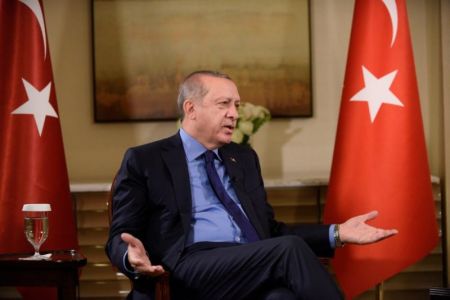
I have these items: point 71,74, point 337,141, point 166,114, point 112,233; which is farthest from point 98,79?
point 112,233

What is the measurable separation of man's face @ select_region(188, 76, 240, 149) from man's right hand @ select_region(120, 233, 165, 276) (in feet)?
2.28

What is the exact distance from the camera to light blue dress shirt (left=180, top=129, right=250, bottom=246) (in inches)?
105

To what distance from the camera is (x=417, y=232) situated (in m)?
3.46

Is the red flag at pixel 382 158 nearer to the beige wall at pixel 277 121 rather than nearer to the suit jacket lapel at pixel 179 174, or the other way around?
the beige wall at pixel 277 121

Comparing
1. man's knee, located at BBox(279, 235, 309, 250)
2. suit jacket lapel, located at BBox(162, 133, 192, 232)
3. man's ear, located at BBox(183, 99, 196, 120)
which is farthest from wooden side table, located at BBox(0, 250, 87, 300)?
man's knee, located at BBox(279, 235, 309, 250)

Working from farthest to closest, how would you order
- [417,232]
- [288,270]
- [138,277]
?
[417,232], [138,277], [288,270]

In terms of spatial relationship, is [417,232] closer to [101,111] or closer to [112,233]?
[112,233]

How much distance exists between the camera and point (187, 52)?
4.28m

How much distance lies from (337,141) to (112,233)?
1439 mm

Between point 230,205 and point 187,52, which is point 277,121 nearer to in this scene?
point 187,52

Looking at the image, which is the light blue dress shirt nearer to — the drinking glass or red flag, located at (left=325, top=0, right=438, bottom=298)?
the drinking glass

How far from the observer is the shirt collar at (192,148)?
2844mm

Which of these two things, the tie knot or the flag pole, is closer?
the tie knot

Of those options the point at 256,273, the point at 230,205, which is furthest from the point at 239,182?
the point at 256,273
